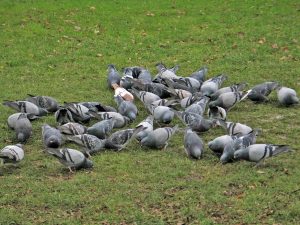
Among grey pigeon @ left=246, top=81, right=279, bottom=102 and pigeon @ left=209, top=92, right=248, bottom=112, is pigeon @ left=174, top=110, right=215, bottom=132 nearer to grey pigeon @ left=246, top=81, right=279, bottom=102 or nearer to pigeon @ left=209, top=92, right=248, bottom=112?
pigeon @ left=209, top=92, right=248, bottom=112

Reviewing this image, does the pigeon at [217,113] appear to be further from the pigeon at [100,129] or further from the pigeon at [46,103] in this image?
the pigeon at [46,103]

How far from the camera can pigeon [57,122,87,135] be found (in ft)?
22.7

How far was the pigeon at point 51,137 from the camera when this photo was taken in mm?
6641

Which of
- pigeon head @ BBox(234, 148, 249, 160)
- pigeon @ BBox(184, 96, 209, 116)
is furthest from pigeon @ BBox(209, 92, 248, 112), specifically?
pigeon head @ BBox(234, 148, 249, 160)

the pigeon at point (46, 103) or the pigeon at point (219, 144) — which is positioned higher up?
the pigeon at point (219, 144)

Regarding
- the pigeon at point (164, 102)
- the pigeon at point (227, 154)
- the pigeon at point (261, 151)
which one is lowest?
the pigeon at point (164, 102)

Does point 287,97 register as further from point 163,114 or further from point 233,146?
point 233,146

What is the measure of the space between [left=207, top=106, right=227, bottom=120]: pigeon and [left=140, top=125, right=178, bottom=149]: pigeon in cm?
97

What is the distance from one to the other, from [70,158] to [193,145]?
1.24 metres

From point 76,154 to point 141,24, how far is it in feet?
26.3

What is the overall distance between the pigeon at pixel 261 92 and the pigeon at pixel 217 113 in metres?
0.93

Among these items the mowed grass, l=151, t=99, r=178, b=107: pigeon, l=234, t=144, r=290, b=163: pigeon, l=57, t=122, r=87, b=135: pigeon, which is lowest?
the mowed grass

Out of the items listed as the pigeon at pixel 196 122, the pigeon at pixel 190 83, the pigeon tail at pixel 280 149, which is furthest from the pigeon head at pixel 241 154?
the pigeon at pixel 190 83

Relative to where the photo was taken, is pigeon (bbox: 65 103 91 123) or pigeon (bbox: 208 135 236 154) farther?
pigeon (bbox: 65 103 91 123)
